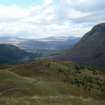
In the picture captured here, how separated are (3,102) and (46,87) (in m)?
21.4

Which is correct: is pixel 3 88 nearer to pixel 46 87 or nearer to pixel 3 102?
pixel 46 87

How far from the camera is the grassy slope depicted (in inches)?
1713

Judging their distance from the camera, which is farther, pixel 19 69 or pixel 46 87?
pixel 19 69

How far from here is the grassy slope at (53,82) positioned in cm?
4350

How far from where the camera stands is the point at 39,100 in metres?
28.8

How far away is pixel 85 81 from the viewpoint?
63094mm

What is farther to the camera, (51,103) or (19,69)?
(19,69)

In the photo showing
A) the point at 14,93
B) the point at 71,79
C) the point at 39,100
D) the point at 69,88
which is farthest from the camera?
the point at 71,79

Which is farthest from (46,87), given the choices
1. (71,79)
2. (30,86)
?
(71,79)

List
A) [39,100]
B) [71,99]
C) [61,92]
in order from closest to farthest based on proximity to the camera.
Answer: [39,100] → [71,99] → [61,92]

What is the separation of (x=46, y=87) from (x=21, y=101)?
20.7m

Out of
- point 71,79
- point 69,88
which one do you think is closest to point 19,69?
point 71,79

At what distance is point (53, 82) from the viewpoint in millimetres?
54750

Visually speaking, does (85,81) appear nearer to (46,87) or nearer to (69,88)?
(69,88)
